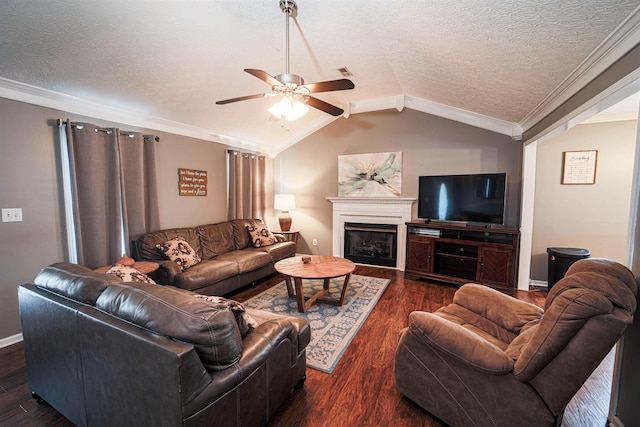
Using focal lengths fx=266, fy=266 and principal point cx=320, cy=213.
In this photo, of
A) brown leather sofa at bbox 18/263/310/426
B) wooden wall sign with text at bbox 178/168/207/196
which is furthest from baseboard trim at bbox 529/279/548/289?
wooden wall sign with text at bbox 178/168/207/196

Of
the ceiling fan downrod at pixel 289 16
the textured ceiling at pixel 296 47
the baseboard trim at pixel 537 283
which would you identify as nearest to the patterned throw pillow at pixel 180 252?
the textured ceiling at pixel 296 47

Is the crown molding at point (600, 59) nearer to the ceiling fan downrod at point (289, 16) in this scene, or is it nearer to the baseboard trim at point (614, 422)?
the ceiling fan downrod at point (289, 16)

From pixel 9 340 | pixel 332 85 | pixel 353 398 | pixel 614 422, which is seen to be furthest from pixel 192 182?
pixel 614 422

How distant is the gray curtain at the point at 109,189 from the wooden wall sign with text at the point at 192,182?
46 cm

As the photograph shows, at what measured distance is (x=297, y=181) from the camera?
18.7 ft

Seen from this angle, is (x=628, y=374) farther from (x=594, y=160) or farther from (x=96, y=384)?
(x=594, y=160)

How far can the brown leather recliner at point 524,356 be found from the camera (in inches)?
45.6

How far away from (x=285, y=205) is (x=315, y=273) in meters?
2.51

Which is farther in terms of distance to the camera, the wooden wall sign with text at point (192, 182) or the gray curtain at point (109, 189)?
the wooden wall sign with text at point (192, 182)

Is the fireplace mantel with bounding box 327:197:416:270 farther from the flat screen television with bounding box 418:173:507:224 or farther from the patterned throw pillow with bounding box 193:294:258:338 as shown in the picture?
the patterned throw pillow with bounding box 193:294:258:338

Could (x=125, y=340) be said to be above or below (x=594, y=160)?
Result: below

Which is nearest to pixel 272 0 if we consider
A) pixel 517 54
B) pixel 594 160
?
pixel 517 54

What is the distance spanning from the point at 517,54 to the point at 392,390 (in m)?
2.80

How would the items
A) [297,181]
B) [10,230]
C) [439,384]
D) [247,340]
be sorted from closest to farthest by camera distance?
[247,340] → [439,384] → [10,230] → [297,181]
